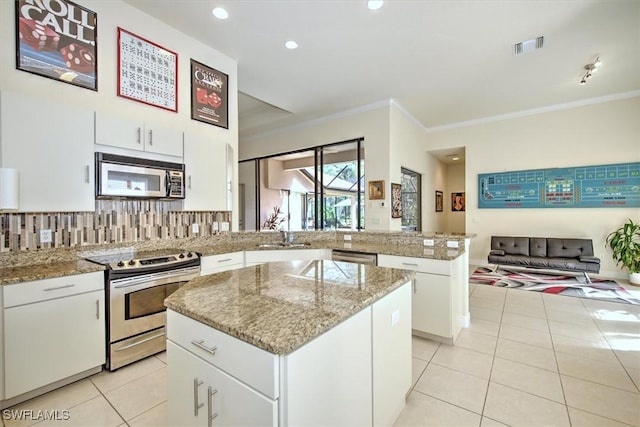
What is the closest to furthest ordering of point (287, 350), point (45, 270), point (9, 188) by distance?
point (287, 350) → point (9, 188) → point (45, 270)

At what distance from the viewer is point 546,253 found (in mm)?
5246

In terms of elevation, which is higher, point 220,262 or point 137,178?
point 137,178

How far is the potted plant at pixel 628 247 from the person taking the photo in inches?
176

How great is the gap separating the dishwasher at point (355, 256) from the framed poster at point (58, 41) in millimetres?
2801

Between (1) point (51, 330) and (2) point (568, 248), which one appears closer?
(1) point (51, 330)

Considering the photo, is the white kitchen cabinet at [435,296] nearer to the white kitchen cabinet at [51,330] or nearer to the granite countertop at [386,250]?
the granite countertop at [386,250]

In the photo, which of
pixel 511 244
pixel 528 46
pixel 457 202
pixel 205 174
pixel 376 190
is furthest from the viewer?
pixel 457 202

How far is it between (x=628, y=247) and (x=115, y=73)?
24.1ft

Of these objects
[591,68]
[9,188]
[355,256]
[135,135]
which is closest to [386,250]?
[355,256]

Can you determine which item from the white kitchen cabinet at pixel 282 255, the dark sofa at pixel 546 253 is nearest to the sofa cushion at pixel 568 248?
the dark sofa at pixel 546 253

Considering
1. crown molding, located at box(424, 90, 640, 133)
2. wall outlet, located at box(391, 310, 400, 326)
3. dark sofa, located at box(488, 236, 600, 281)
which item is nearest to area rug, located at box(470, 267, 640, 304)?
dark sofa, located at box(488, 236, 600, 281)

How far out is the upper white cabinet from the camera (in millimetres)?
2336

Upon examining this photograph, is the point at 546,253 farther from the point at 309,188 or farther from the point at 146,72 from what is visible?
the point at 146,72

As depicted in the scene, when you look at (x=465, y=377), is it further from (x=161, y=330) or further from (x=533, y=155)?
(x=533, y=155)
